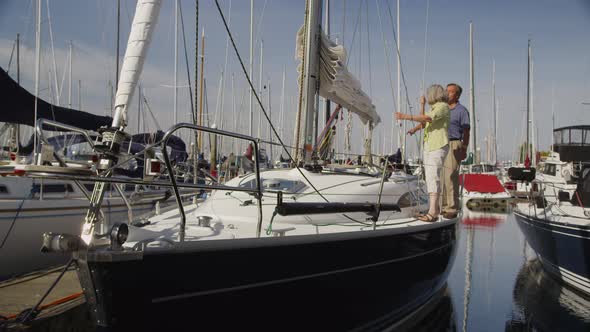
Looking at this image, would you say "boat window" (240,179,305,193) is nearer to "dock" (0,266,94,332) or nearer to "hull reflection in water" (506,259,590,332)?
"dock" (0,266,94,332)

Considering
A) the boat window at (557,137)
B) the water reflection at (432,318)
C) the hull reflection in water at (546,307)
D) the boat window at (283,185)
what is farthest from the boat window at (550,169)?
the boat window at (283,185)

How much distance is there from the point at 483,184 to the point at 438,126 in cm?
2093

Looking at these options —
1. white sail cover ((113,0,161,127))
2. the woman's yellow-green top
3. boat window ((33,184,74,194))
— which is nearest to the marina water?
the woman's yellow-green top

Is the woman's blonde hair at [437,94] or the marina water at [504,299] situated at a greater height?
the woman's blonde hair at [437,94]

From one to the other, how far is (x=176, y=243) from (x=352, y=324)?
2432 millimetres

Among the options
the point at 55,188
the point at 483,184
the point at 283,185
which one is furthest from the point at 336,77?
the point at 483,184

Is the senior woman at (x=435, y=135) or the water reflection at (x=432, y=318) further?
the water reflection at (x=432, y=318)

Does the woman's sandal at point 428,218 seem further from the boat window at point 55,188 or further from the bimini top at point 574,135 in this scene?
the bimini top at point 574,135

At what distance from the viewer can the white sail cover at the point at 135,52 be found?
3605 mm

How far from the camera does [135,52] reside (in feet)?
12.0

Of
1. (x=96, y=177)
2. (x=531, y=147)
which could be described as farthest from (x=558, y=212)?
(x=531, y=147)

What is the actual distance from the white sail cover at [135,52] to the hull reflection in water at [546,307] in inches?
237

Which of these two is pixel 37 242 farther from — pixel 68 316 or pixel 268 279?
pixel 268 279

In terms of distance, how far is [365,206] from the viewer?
4.91m
